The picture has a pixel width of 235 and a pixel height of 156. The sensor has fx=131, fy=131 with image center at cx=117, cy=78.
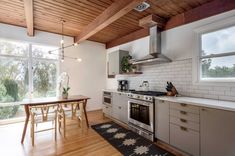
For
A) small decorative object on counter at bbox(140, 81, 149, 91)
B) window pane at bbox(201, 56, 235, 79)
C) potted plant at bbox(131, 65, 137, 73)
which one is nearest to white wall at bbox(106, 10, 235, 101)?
small decorative object on counter at bbox(140, 81, 149, 91)

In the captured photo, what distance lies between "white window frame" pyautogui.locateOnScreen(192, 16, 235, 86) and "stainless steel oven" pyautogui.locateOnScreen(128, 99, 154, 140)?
111 cm

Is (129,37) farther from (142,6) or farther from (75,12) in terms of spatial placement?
(75,12)

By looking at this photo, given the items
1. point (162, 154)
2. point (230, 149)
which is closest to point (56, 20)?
point (162, 154)

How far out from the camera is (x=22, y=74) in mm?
4086

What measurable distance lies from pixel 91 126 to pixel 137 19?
3.13 m

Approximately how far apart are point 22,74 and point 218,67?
5.15 meters

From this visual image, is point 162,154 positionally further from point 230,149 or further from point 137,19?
point 137,19

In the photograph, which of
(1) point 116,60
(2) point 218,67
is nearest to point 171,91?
(2) point 218,67

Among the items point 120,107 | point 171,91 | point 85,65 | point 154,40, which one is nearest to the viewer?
point 171,91

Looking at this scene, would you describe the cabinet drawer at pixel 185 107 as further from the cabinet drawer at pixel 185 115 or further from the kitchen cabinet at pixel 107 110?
the kitchen cabinet at pixel 107 110

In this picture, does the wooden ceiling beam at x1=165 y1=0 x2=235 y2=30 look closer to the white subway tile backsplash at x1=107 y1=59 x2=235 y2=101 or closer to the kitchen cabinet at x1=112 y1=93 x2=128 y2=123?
the white subway tile backsplash at x1=107 y1=59 x2=235 y2=101

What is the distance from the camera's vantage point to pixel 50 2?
2.65 metres

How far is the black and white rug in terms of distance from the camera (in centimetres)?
235

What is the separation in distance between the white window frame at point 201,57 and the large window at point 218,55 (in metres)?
0.03
